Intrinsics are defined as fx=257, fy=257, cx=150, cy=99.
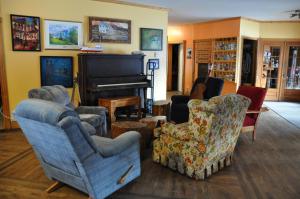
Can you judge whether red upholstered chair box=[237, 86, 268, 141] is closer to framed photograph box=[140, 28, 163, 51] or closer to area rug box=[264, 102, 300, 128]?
area rug box=[264, 102, 300, 128]

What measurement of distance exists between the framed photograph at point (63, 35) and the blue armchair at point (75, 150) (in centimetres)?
292

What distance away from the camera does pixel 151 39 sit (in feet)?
20.2

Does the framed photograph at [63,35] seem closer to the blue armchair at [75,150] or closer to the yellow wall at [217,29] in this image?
the blue armchair at [75,150]

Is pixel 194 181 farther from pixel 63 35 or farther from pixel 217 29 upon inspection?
pixel 217 29

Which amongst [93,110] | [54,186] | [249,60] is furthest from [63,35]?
[249,60]

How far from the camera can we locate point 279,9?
641cm

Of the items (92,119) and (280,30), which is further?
(280,30)

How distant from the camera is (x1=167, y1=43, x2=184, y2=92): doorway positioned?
34.8 ft

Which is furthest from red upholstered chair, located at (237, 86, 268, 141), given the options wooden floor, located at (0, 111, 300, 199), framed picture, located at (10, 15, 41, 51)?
framed picture, located at (10, 15, 41, 51)

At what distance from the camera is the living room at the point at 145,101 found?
2600 mm

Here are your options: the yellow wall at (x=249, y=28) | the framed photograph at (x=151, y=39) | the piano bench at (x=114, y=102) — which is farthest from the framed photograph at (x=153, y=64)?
the yellow wall at (x=249, y=28)

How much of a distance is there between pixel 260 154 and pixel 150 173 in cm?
177

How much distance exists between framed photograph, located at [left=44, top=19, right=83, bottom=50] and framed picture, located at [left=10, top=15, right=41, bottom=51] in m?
0.16

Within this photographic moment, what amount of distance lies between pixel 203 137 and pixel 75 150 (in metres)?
1.34
